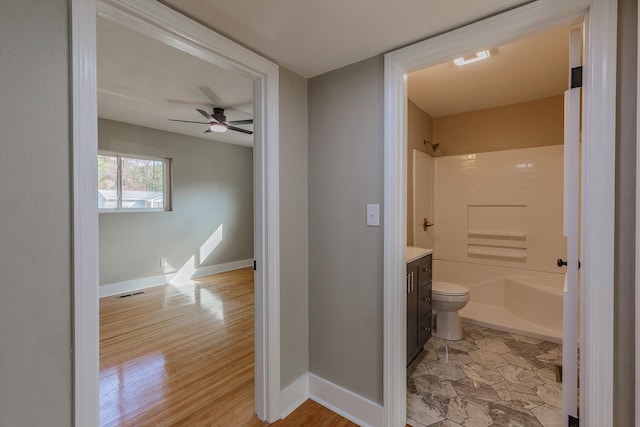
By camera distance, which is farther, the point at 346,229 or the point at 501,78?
the point at 501,78

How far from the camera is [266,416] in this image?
5.78 feet

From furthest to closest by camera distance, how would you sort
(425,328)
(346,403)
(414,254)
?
(425,328) < (414,254) < (346,403)

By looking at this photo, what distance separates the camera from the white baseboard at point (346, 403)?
5.67 feet

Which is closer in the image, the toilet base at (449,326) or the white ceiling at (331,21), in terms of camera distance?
the white ceiling at (331,21)

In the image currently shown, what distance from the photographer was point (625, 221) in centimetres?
110

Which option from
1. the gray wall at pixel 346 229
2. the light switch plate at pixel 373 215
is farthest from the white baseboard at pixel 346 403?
the light switch plate at pixel 373 215

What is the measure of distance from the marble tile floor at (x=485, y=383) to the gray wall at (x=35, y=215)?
1845 millimetres

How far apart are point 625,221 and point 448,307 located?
182cm

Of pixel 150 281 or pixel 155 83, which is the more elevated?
pixel 155 83

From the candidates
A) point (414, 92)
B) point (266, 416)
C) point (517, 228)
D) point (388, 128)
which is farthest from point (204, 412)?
point (517, 228)

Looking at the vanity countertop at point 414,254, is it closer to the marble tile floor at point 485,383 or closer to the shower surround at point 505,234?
the marble tile floor at point 485,383

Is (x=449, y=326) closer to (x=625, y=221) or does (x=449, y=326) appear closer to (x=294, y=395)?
(x=294, y=395)

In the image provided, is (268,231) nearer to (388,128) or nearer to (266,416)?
(388,128)

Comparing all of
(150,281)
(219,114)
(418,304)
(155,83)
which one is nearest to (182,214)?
(150,281)
